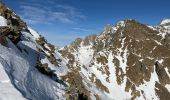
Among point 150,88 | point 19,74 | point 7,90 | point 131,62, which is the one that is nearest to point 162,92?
point 150,88

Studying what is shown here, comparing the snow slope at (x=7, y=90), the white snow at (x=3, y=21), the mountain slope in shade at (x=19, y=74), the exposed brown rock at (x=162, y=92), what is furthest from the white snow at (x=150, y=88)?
the snow slope at (x=7, y=90)

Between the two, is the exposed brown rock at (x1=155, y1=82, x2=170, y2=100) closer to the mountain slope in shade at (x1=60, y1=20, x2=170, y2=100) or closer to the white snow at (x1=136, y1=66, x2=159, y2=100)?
the mountain slope in shade at (x1=60, y1=20, x2=170, y2=100)

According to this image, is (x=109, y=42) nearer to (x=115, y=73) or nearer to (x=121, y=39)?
(x=121, y=39)

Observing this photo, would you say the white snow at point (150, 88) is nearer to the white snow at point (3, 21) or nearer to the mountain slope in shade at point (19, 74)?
the mountain slope in shade at point (19, 74)

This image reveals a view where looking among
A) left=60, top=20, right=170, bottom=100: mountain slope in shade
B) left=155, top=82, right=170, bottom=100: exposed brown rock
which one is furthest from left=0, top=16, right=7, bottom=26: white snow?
left=155, top=82, right=170, bottom=100: exposed brown rock

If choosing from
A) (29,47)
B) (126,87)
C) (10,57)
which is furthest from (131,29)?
(10,57)

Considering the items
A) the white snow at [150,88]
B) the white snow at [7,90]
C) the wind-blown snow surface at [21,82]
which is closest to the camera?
the white snow at [7,90]

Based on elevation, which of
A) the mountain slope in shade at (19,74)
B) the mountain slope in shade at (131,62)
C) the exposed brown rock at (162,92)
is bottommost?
the mountain slope in shade at (19,74)

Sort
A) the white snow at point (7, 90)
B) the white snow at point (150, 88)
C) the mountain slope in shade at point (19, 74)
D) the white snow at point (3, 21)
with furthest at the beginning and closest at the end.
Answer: the white snow at point (150, 88) < the white snow at point (3, 21) < the mountain slope in shade at point (19, 74) < the white snow at point (7, 90)

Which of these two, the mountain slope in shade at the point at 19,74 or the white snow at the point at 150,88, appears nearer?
the mountain slope in shade at the point at 19,74

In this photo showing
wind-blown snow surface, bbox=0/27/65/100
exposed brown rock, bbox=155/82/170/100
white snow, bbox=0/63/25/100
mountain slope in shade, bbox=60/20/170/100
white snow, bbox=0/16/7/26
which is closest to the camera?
white snow, bbox=0/63/25/100

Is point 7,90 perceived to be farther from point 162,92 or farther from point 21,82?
point 162,92

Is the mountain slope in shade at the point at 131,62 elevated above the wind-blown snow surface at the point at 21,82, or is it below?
above

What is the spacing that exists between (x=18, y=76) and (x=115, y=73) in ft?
440
